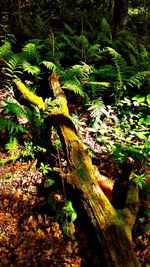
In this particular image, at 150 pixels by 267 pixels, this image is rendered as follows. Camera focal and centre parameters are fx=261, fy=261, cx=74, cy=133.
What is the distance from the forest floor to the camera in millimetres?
2992

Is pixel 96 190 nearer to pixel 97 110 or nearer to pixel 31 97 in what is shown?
pixel 97 110

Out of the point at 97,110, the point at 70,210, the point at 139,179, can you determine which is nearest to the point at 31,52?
the point at 97,110

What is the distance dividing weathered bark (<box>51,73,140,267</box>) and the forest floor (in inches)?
10.5

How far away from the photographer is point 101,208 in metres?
3.10

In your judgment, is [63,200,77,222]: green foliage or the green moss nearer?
[63,200,77,222]: green foliage

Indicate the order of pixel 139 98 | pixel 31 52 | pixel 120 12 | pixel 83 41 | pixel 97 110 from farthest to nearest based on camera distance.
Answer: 1. pixel 120 12
2. pixel 83 41
3. pixel 31 52
4. pixel 139 98
5. pixel 97 110

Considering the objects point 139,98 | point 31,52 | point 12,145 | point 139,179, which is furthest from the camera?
point 31,52

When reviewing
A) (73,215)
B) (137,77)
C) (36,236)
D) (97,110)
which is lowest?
(36,236)

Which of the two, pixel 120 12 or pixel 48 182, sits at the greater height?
pixel 120 12

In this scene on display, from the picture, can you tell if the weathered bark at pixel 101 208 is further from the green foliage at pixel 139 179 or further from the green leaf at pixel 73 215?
the green leaf at pixel 73 215

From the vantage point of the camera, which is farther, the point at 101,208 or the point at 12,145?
the point at 12,145

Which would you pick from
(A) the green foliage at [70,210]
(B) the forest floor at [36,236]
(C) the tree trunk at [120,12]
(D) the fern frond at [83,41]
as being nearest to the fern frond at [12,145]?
(B) the forest floor at [36,236]

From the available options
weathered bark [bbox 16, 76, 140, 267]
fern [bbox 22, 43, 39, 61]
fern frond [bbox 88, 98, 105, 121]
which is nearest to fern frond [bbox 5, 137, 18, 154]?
weathered bark [bbox 16, 76, 140, 267]

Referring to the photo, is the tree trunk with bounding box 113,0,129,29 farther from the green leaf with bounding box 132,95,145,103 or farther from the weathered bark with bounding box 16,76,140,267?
the weathered bark with bounding box 16,76,140,267
